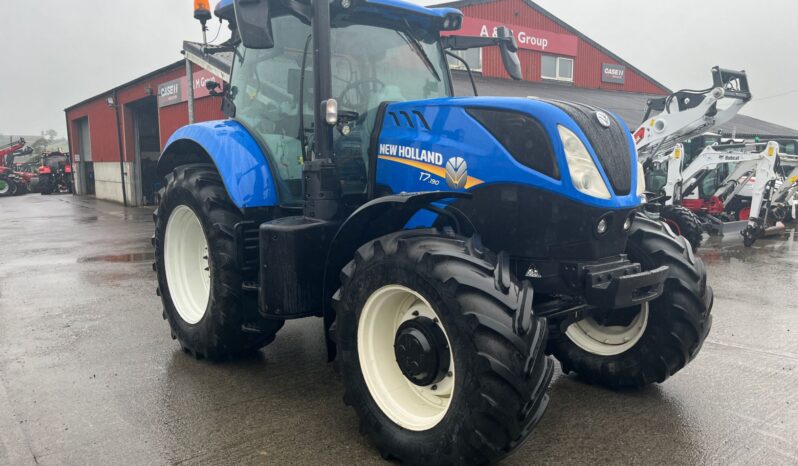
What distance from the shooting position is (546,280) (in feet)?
10.0

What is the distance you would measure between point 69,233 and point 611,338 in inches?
483

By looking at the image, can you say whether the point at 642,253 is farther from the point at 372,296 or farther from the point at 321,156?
the point at 321,156

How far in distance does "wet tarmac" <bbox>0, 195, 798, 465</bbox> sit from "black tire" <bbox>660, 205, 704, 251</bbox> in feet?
10.2

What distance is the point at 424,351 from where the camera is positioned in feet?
9.36

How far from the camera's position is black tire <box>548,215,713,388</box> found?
3.47 meters

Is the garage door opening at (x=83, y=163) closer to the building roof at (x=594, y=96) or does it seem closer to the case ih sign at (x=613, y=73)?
the building roof at (x=594, y=96)

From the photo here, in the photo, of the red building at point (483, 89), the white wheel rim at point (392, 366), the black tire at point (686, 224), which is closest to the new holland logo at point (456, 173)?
the white wheel rim at point (392, 366)

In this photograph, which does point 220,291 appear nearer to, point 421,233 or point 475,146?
point 421,233

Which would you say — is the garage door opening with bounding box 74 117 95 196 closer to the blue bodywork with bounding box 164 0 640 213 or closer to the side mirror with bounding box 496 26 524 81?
the blue bodywork with bounding box 164 0 640 213

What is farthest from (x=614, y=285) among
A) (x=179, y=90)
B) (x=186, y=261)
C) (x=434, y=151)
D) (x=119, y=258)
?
(x=179, y=90)

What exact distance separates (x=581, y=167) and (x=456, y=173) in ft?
2.03

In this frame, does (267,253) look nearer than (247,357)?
Yes

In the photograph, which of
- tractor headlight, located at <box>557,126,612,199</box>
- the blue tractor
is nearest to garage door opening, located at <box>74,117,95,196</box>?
the blue tractor

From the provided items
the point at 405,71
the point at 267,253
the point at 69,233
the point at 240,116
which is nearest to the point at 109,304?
the point at 240,116
